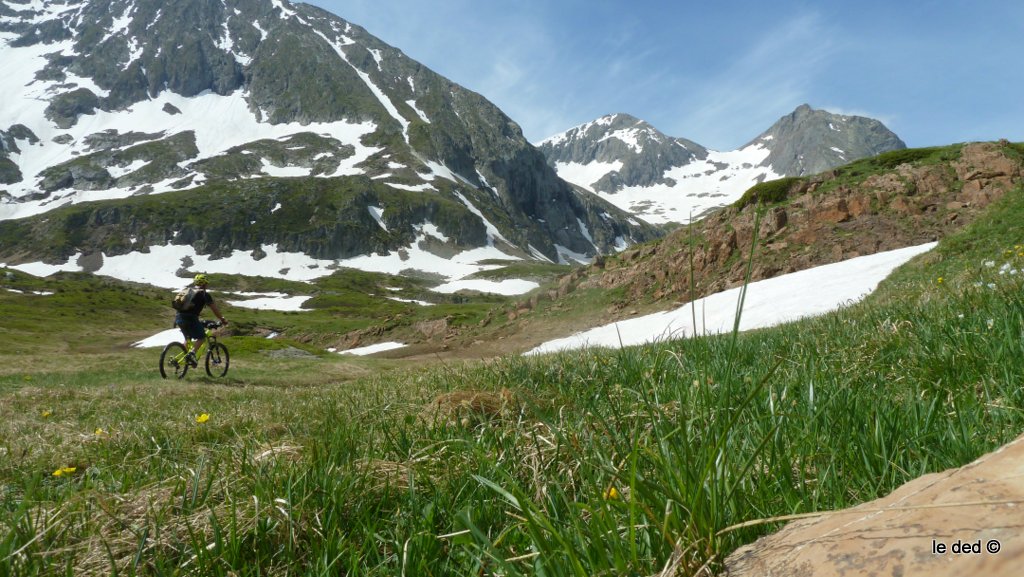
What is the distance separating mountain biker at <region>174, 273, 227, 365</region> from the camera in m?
19.4

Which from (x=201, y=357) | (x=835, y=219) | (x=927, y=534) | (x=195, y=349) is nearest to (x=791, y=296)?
(x=835, y=219)

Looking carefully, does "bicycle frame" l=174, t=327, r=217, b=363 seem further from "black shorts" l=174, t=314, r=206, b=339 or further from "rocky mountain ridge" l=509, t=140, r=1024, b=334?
"rocky mountain ridge" l=509, t=140, r=1024, b=334

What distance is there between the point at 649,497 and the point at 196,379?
21975 millimetres

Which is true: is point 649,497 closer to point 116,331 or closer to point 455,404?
point 455,404

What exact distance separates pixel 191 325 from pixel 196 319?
1.19 feet

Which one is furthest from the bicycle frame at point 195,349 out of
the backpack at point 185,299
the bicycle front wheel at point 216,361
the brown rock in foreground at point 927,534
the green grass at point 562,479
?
the brown rock in foreground at point 927,534

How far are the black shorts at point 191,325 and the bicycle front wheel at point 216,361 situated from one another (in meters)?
0.94

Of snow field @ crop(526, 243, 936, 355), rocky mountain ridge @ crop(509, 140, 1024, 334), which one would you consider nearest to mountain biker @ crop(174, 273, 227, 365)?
snow field @ crop(526, 243, 936, 355)

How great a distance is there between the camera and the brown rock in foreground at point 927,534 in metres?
0.82

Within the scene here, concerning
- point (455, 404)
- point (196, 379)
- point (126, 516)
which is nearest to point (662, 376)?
point (455, 404)

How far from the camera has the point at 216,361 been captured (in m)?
21.4

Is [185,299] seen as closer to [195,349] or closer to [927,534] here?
[195,349]

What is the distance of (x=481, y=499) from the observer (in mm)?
2510

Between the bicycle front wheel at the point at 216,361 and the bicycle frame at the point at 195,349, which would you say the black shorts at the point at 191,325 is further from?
the bicycle front wheel at the point at 216,361
